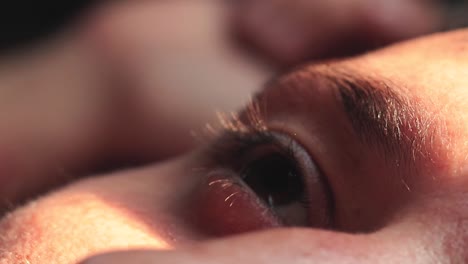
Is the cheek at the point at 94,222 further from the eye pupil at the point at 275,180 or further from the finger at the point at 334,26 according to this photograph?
the finger at the point at 334,26

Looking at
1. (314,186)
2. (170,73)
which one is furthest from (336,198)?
(170,73)

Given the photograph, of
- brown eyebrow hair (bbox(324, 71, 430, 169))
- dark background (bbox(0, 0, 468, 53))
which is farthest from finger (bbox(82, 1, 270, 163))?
brown eyebrow hair (bbox(324, 71, 430, 169))

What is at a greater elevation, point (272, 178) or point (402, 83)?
point (402, 83)

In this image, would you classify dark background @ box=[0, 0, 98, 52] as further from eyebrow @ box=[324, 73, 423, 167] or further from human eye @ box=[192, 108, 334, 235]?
eyebrow @ box=[324, 73, 423, 167]

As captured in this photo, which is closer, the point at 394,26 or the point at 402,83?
the point at 402,83

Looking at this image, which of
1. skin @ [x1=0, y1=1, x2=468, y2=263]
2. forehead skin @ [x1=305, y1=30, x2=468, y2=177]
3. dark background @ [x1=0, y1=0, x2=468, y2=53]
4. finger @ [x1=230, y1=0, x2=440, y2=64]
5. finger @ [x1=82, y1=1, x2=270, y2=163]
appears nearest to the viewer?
skin @ [x1=0, y1=1, x2=468, y2=263]

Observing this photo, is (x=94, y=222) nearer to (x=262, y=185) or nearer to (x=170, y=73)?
(x=262, y=185)

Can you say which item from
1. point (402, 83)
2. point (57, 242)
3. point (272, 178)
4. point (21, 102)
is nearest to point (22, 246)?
point (57, 242)

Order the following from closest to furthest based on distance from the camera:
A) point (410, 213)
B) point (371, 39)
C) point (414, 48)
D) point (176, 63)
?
point (410, 213), point (414, 48), point (371, 39), point (176, 63)

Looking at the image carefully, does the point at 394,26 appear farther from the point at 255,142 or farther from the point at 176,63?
the point at 255,142
